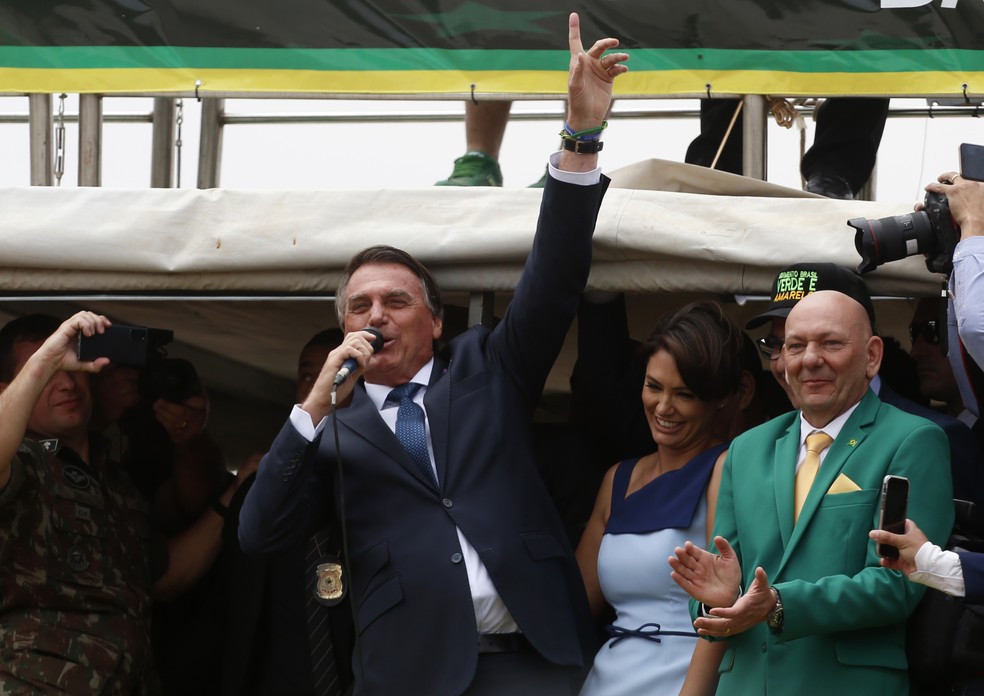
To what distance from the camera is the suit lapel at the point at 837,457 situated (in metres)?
3.33

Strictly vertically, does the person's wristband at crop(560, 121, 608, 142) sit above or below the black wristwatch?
above

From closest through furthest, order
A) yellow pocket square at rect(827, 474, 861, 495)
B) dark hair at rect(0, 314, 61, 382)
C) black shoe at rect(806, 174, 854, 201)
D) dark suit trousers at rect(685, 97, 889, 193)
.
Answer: yellow pocket square at rect(827, 474, 861, 495)
dark hair at rect(0, 314, 61, 382)
black shoe at rect(806, 174, 854, 201)
dark suit trousers at rect(685, 97, 889, 193)

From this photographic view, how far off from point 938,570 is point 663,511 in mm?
860

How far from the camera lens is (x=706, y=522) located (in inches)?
148

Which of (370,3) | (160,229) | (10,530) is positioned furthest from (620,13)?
(10,530)

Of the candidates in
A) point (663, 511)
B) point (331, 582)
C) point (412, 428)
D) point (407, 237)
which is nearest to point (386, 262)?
point (407, 237)

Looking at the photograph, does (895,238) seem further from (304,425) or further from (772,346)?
(304,425)

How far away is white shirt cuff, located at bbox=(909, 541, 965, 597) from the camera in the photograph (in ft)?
10.0

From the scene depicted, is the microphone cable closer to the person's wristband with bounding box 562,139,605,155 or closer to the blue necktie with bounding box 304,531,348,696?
the blue necktie with bounding box 304,531,348,696

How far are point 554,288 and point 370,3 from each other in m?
1.29

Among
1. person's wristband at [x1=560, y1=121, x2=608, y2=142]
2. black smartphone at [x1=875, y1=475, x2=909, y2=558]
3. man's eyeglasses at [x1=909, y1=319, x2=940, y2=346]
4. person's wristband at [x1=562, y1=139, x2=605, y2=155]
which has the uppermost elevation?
person's wristband at [x1=560, y1=121, x2=608, y2=142]

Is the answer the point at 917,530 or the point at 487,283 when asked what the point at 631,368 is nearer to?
the point at 487,283

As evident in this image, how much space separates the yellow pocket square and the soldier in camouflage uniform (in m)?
1.90

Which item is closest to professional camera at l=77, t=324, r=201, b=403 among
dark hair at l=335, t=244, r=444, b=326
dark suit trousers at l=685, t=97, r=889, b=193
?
dark hair at l=335, t=244, r=444, b=326
